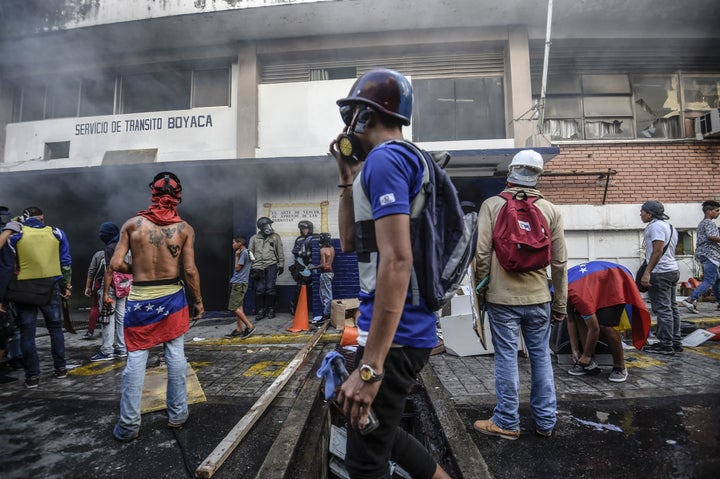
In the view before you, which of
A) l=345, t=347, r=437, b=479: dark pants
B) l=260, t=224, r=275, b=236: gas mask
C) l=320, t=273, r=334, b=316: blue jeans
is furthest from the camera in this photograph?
l=260, t=224, r=275, b=236: gas mask

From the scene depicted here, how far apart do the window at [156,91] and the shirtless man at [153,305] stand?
315 inches

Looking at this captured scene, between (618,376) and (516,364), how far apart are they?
2008 millimetres

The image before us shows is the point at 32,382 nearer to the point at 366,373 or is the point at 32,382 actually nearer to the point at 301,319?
the point at 301,319

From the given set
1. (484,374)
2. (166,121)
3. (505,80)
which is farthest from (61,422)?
(505,80)

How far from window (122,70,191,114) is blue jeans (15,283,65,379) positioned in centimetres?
709

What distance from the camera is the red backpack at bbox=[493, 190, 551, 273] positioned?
2.38 m

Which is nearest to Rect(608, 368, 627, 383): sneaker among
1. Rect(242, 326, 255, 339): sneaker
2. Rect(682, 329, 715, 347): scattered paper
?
Rect(682, 329, 715, 347): scattered paper

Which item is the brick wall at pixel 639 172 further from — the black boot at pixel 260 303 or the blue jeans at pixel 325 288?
the black boot at pixel 260 303

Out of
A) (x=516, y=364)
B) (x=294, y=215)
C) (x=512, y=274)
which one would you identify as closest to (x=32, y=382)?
(x=516, y=364)

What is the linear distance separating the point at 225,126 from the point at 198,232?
299 centimetres

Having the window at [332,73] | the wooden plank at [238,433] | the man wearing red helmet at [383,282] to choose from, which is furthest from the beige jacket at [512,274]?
the window at [332,73]

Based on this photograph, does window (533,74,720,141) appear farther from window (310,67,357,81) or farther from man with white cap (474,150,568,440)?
man with white cap (474,150,568,440)

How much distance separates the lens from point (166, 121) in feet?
30.2

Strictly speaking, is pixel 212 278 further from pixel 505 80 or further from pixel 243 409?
pixel 505 80
